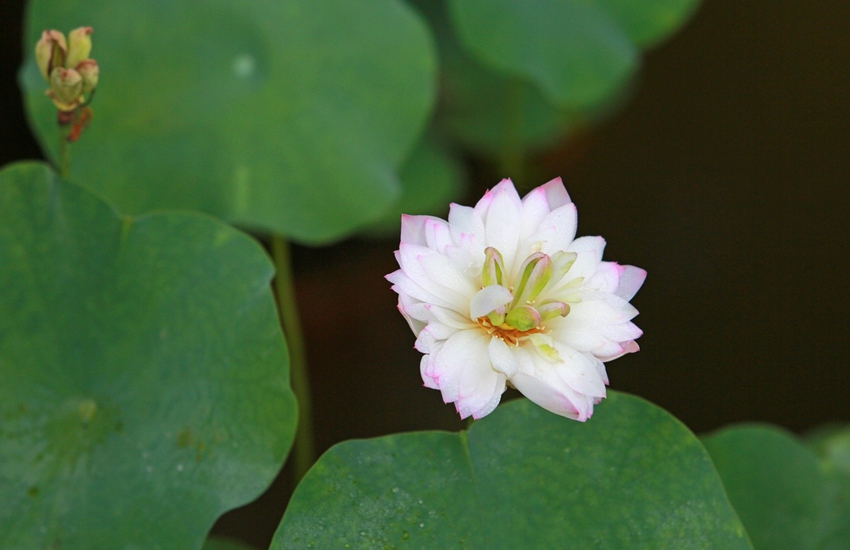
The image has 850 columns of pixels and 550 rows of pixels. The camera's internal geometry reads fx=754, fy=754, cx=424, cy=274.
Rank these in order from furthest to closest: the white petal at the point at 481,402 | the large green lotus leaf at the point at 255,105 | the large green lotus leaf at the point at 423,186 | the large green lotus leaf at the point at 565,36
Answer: the large green lotus leaf at the point at 423,186
the large green lotus leaf at the point at 565,36
the large green lotus leaf at the point at 255,105
the white petal at the point at 481,402

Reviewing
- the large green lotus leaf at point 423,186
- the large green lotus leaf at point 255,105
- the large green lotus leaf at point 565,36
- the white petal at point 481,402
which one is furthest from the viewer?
the large green lotus leaf at point 423,186

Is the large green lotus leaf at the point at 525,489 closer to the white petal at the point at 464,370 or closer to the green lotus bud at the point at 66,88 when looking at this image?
the white petal at the point at 464,370

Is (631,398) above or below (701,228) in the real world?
above

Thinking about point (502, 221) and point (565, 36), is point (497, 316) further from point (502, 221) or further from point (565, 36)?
point (565, 36)

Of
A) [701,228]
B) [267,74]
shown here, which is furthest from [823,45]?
[267,74]

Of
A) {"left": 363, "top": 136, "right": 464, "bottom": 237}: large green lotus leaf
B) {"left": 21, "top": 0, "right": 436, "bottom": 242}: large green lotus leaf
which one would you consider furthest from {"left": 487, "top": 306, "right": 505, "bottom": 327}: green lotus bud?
{"left": 363, "top": 136, "right": 464, "bottom": 237}: large green lotus leaf

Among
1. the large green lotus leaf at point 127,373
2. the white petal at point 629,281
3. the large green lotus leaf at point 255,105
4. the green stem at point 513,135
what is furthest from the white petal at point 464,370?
the green stem at point 513,135

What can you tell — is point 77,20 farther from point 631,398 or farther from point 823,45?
point 823,45
